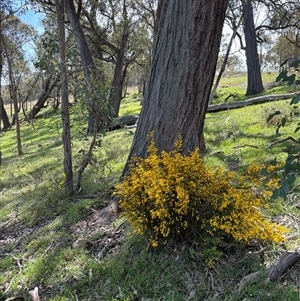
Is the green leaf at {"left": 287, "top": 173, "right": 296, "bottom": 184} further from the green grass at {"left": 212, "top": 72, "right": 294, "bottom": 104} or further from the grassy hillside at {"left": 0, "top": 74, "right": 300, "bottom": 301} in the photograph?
the green grass at {"left": 212, "top": 72, "right": 294, "bottom": 104}

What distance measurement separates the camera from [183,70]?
355 cm

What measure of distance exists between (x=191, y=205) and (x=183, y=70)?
1.44 m

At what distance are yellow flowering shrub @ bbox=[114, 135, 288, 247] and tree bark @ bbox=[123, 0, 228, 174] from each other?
0.76 meters

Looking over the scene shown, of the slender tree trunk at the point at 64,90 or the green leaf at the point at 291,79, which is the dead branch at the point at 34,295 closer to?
the slender tree trunk at the point at 64,90

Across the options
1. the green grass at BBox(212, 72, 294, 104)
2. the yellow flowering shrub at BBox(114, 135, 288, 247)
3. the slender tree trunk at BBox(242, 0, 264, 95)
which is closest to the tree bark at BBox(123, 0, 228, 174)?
the yellow flowering shrub at BBox(114, 135, 288, 247)

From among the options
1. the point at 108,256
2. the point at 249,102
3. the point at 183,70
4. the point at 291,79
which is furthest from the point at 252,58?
the point at 291,79

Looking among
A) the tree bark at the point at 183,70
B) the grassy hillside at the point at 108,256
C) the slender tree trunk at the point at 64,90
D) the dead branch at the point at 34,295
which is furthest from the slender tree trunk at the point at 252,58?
the dead branch at the point at 34,295

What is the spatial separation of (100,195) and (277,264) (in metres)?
2.73

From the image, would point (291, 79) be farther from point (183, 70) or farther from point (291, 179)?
point (183, 70)

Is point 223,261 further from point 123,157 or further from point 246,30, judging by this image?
point 246,30

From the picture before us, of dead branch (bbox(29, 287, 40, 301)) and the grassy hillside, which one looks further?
dead branch (bbox(29, 287, 40, 301))

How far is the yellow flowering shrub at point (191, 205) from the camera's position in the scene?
276 centimetres

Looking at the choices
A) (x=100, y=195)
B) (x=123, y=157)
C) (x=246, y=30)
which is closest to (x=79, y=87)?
(x=100, y=195)

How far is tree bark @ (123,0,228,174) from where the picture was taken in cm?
348
